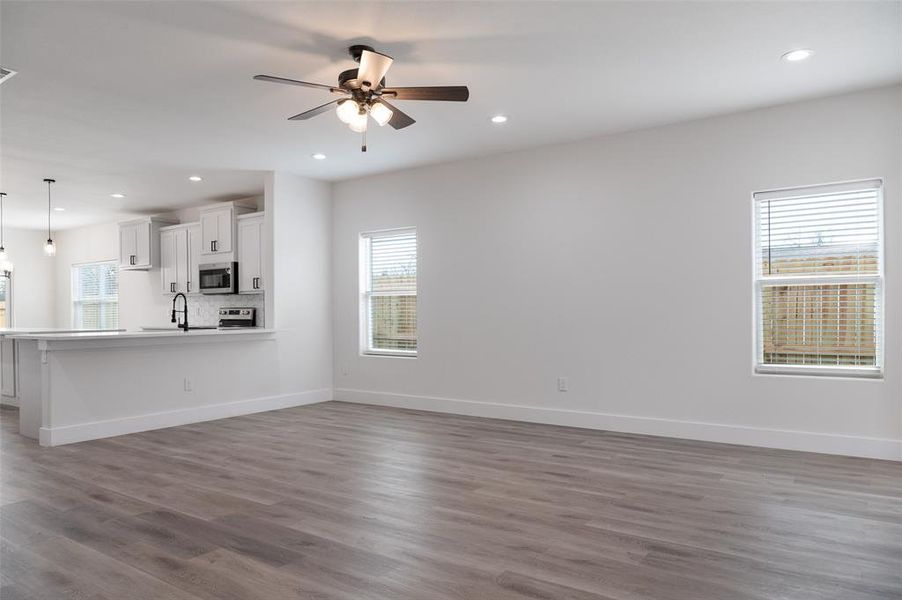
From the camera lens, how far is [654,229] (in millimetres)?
5145

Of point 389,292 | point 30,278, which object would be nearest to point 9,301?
point 30,278

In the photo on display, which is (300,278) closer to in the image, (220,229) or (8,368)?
(220,229)

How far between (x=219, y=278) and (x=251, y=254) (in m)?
0.63

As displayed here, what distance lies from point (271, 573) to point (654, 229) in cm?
407

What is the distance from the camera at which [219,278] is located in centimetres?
757

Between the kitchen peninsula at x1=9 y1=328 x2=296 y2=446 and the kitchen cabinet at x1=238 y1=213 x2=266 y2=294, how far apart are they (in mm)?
990

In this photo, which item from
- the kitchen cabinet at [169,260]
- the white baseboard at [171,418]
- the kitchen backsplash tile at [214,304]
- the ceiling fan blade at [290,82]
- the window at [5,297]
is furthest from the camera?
the window at [5,297]

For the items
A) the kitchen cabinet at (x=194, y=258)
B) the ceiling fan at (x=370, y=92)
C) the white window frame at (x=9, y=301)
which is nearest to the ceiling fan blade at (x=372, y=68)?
the ceiling fan at (x=370, y=92)

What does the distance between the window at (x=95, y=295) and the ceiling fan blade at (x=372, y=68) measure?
824 centimetres

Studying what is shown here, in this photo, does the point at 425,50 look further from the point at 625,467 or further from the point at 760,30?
the point at 625,467

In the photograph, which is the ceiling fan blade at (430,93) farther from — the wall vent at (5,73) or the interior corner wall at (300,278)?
the interior corner wall at (300,278)

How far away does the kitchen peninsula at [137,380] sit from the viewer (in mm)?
4922

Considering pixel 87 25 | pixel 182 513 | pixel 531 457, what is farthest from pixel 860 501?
pixel 87 25

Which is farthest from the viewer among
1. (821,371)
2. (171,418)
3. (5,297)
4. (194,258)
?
(5,297)
